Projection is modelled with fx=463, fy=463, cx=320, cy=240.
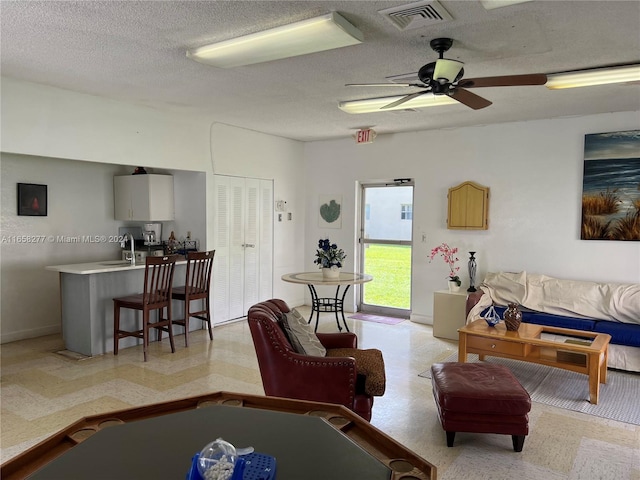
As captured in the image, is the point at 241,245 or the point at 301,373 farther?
the point at 241,245

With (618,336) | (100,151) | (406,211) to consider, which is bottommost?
(618,336)

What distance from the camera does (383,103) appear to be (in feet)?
14.9

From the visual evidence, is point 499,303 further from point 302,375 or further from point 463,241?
point 302,375

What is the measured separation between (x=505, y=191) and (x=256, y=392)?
149 inches

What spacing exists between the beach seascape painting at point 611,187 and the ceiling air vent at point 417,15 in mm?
3256

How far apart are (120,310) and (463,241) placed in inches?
163

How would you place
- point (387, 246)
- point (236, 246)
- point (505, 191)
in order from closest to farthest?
point (505, 191), point (236, 246), point (387, 246)

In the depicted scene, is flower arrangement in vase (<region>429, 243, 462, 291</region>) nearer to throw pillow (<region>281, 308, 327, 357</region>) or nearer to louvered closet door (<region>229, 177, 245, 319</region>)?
louvered closet door (<region>229, 177, 245, 319</region>)

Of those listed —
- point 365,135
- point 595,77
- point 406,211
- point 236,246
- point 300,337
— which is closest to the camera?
point 300,337

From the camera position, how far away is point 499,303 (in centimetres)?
521

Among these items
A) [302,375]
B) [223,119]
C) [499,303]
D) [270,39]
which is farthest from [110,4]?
[499,303]

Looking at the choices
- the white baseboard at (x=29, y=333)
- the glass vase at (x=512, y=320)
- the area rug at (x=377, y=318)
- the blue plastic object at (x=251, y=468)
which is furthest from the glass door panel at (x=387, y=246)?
the blue plastic object at (x=251, y=468)

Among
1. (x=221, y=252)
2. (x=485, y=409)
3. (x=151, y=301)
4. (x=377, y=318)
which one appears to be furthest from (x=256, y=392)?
(x=377, y=318)

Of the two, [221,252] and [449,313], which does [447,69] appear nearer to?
[449,313]
